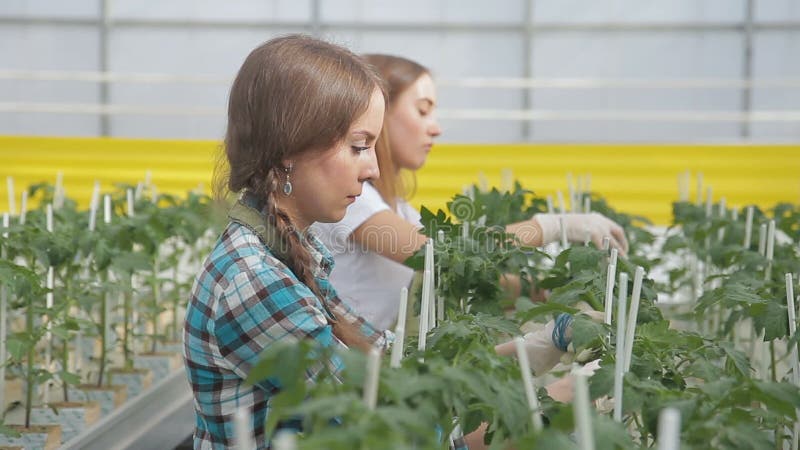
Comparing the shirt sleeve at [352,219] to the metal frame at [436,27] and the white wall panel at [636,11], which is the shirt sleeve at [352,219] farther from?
the white wall panel at [636,11]

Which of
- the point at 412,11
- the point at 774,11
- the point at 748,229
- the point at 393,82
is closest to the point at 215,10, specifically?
the point at 412,11

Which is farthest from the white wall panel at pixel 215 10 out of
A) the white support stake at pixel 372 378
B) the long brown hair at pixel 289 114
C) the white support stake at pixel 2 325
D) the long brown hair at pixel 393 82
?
the white support stake at pixel 372 378

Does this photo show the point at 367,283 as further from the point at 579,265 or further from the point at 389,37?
the point at 389,37

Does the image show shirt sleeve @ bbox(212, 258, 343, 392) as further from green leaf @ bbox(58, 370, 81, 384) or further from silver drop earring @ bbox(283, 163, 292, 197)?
green leaf @ bbox(58, 370, 81, 384)

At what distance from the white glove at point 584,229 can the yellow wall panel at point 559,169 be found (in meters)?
3.48

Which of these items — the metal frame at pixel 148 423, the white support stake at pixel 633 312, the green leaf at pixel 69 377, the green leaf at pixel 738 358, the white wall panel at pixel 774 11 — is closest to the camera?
the white support stake at pixel 633 312

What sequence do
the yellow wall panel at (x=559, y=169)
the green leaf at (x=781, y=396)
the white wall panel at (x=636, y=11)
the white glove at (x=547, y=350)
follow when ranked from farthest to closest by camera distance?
the white wall panel at (x=636, y=11), the yellow wall panel at (x=559, y=169), the white glove at (x=547, y=350), the green leaf at (x=781, y=396)

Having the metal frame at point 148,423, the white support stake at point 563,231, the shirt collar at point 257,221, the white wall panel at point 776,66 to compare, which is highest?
the white wall panel at point 776,66

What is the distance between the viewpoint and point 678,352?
1433mm

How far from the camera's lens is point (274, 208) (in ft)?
4.84

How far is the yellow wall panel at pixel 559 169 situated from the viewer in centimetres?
603

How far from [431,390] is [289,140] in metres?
0.55

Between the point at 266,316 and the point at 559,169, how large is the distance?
4.92 m

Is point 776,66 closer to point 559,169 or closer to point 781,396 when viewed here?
point 559,169
